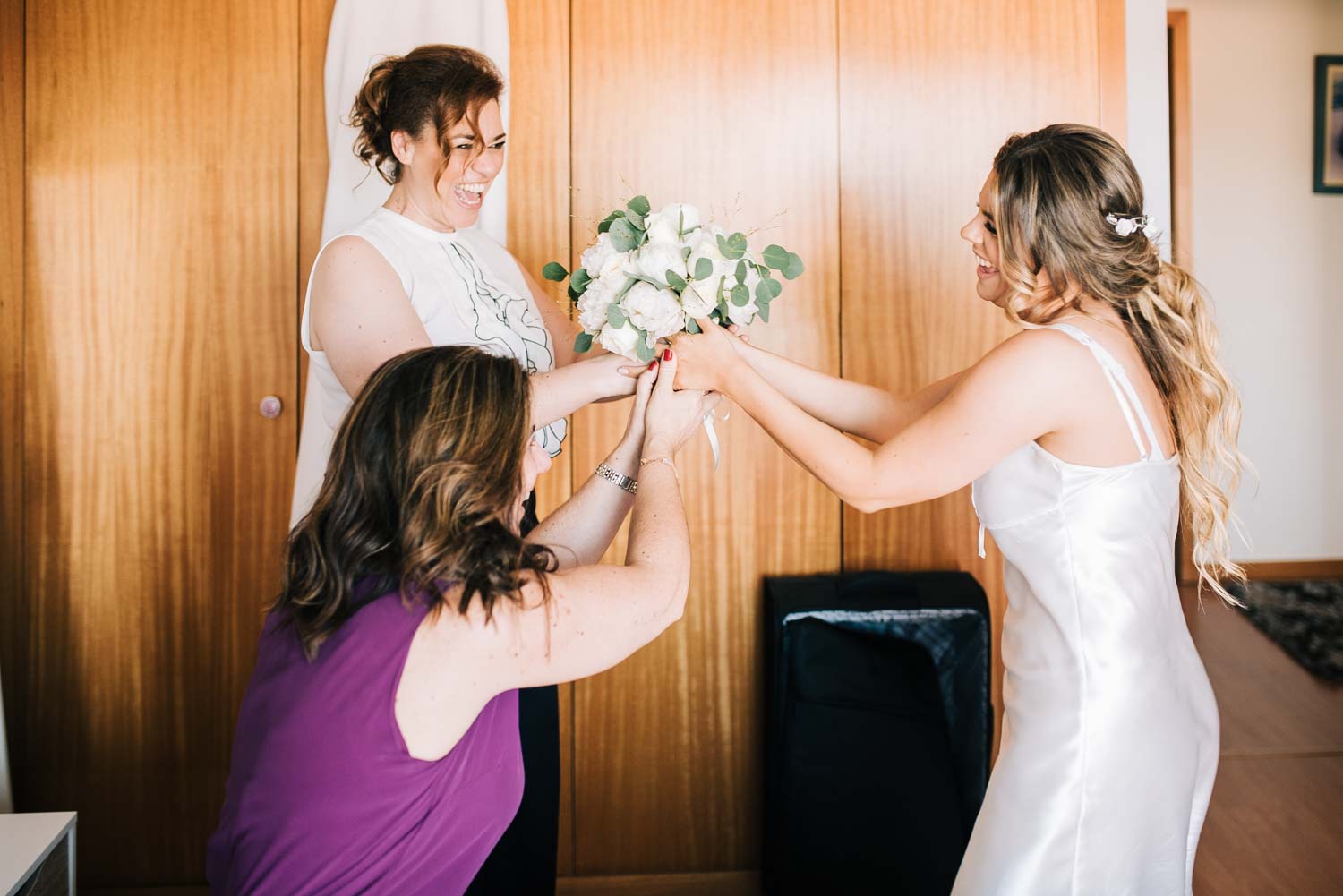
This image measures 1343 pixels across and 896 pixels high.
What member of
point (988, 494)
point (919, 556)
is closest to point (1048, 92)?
point (919, 556)

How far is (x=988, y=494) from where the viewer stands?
1617mm

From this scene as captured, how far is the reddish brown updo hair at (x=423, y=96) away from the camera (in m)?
1.83

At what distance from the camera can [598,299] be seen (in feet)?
5.83

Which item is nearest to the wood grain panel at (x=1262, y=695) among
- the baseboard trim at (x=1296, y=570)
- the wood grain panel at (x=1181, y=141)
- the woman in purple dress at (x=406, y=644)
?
the wood grain panel at (x=1181, y=141)

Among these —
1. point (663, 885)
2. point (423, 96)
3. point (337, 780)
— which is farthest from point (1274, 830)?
point (423, 96)

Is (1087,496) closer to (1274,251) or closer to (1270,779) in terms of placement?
(1270,779)

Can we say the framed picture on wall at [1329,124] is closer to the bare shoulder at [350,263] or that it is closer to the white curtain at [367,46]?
the white curtain at [367,46]

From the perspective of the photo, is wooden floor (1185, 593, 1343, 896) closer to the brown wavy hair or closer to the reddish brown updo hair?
the brown wavy hair

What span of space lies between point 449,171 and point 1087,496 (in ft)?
4.07

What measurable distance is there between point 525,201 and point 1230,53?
412 centimetres

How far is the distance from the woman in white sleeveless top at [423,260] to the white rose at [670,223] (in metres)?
0.25

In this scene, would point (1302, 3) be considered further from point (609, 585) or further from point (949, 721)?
point (609, 585)

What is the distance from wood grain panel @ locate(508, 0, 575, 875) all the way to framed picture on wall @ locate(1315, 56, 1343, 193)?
4.27 metres

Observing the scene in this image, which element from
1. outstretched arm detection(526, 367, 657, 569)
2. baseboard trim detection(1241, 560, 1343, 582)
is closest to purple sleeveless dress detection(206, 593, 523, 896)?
outstretched arm detection(526, 367, 657, 569)
